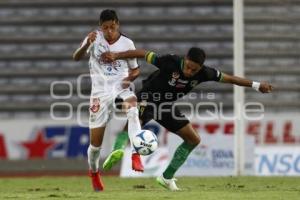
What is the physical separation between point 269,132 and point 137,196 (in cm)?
1215

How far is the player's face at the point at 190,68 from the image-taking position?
35.4 feet

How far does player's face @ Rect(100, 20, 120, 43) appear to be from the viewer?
11.1 metres

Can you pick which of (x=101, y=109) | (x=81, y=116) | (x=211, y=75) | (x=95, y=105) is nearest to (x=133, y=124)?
(x=101, y=109)

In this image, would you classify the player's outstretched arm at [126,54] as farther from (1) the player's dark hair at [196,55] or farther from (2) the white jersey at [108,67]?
(1) the player's dark hair at [196,55]

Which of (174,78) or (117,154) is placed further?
(174,78)

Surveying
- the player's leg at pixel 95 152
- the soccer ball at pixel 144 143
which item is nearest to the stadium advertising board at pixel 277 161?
the player's leg at pixel 95 152

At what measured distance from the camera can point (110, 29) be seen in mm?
11211

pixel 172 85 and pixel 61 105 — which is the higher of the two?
pixel 172 85

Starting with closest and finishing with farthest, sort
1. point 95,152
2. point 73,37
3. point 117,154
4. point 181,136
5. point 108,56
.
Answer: point 117,154 < point 108,56 < point 95,152 < point 181,136 < point 73,37

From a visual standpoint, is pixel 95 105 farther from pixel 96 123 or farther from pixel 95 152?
pixel 95 152

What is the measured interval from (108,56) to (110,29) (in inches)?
13.9

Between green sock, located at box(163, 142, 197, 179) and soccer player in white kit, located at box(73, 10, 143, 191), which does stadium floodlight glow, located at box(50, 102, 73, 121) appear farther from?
soccer player in white kit, located at box(73, 10, 143, 191)

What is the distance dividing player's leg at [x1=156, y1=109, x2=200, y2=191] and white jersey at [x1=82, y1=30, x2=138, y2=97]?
31.4 inches

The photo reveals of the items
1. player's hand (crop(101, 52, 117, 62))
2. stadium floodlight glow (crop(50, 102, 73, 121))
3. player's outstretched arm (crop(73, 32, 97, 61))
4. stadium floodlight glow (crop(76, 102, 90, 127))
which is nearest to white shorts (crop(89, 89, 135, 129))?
player's hand (crop(101, 52, 117, 62))
